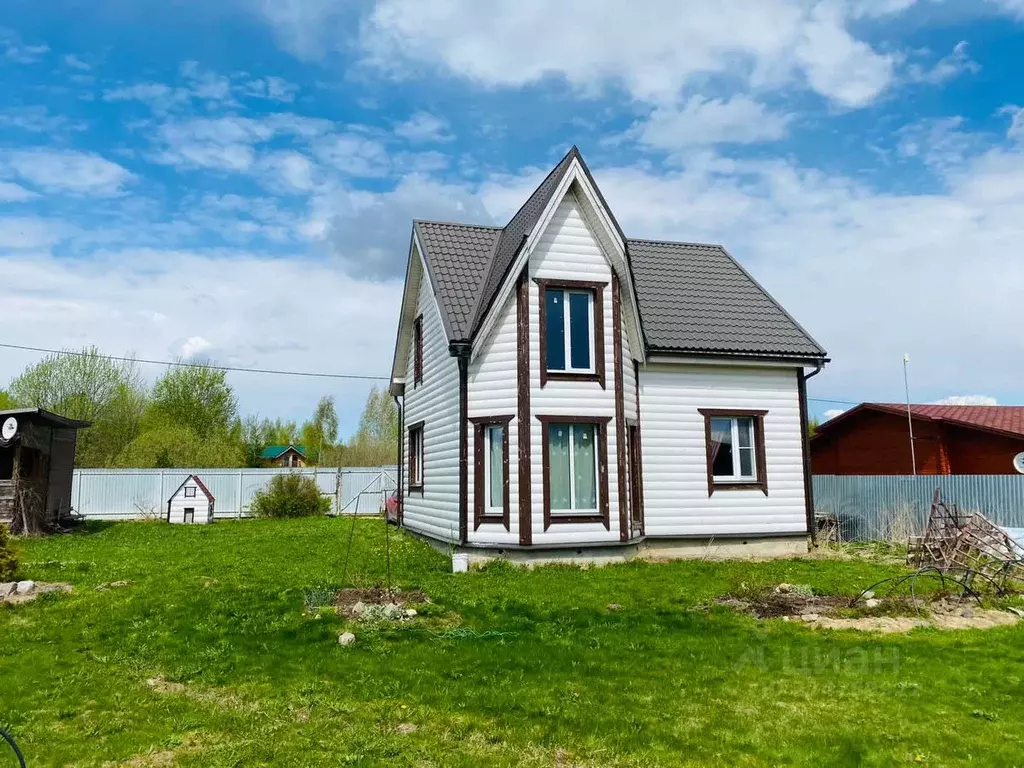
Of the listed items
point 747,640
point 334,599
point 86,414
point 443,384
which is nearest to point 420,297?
point 443,384

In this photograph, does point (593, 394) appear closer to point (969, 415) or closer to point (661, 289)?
point (661, 289)

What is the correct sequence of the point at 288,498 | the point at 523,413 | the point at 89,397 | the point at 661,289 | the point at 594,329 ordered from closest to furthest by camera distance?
the point at 523,413
the point at 594,329
the point at 661,289
the point at 288,498
the point at 89,397

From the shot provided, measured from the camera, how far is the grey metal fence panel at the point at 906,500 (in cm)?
1708

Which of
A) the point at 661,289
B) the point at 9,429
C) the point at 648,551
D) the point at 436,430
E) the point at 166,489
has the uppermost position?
the point at 661,289

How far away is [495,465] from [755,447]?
20.5ft

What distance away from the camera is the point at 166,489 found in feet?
Answer: 97.8

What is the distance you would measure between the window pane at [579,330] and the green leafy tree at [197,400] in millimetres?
34643

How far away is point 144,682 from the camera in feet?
23.2

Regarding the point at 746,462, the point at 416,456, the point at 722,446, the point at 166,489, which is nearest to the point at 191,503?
the point at 166,489

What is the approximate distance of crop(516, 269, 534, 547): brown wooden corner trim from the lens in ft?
44.8

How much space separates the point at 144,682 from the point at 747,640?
21.3 feet

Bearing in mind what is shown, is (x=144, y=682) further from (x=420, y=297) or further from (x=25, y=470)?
(x=25, y=470)

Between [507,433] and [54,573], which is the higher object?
[507,433]

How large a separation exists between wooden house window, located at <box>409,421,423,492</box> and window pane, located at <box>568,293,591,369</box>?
18.3 ft
